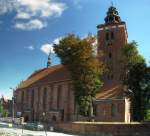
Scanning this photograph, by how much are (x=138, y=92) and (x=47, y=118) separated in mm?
27154

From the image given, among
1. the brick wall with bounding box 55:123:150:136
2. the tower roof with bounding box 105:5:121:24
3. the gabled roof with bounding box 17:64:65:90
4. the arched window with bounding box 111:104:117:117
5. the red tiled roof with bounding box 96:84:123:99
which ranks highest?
the tower roof with bounding box 105:5:121:24

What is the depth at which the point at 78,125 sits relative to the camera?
185ft

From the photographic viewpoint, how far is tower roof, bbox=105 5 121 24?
73.3m

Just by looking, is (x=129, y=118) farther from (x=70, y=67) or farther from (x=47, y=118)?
(x=47, y=118)

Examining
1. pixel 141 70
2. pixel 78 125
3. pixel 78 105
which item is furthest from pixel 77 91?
pixel 141 70

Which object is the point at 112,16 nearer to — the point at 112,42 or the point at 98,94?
the point at 112,42

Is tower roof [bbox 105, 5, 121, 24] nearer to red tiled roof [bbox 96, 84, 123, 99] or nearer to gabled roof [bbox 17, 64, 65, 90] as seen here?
red tiled roof [bbox 96, 84, 123, 99]

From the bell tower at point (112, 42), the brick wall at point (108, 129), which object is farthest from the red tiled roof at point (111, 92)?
the brick wall at point (108, 129)

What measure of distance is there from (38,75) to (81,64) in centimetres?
3121

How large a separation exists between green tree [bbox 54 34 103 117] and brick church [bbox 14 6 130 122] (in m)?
3.08

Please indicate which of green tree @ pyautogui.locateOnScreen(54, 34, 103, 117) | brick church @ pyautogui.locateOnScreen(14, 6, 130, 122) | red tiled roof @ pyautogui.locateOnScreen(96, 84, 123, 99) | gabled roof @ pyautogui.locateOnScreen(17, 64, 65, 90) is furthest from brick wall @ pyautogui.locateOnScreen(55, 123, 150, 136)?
gabled roof @ pyautogui.locateOnScreen(17, 64, 65, 90)

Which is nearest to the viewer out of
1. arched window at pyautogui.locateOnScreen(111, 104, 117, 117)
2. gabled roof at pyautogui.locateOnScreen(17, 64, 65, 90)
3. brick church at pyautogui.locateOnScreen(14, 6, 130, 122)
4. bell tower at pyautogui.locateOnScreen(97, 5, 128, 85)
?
arched window at pyautogui.locateOnScreen(111, 104, 117, 117)

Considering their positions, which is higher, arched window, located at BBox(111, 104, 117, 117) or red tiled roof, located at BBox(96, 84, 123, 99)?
red tiled roof, located at BBox(96, 84, 123, 99)

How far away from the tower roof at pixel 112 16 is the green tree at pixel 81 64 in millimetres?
12076
